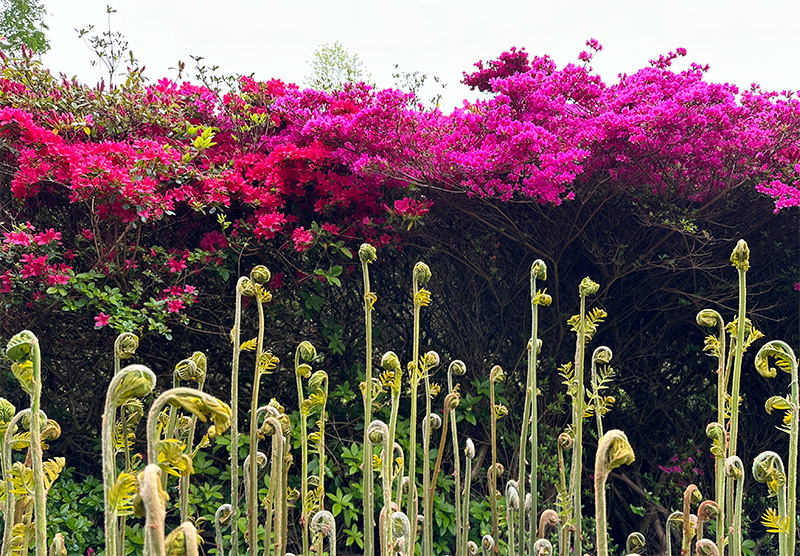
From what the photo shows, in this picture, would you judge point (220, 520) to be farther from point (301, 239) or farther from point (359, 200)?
point (359, 200)

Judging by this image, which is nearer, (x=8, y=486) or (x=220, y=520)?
(x=8, y=486)

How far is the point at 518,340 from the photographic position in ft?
12.4

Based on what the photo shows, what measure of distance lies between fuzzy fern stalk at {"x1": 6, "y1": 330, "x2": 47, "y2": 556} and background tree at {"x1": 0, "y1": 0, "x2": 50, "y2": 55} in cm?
1379

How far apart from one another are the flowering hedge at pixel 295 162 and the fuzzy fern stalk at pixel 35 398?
7.78 ft

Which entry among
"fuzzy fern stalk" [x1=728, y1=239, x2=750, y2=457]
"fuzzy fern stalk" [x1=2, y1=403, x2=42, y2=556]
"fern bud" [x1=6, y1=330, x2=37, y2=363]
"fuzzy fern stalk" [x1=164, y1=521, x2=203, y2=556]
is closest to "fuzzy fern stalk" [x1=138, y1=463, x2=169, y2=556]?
"fuzzy fern stalk" [x1=164, y1=521, x2=203, y2=556]

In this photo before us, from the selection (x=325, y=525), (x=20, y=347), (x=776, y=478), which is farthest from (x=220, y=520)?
(x=776, y=478)

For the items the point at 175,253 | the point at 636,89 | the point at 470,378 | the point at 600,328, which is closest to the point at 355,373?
the point at 470,378

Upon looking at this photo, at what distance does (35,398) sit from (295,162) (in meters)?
2.88

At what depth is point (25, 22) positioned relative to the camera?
12.7m

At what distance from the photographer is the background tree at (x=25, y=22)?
12.3 m

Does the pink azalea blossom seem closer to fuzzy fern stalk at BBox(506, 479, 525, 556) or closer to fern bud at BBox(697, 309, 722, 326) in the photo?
fuzzy fern stalk at BBox(506, 479, 525, 556)

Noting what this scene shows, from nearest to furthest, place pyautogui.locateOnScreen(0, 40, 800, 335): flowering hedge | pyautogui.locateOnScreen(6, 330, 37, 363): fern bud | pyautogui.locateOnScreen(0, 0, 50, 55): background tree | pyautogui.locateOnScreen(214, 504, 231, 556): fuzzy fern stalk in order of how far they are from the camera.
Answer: pyautogui.locateOnScreen(6, 330, 37, 363): fern bud, pyautogui.locateOnScreen(214, 504, 231, 556): fuzzy fern stalk, pyautogui.locateOnScreen(0, 40, 800, 335): flowering hedge, pyautogui.locateOnScreen(0, 0, 50, 55): background tree

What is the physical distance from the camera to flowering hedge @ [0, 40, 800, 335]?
3.21 metres

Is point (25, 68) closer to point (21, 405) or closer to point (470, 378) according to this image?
point (21, 405)
